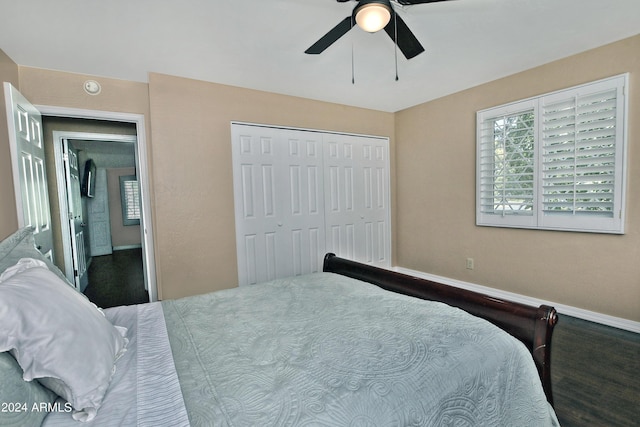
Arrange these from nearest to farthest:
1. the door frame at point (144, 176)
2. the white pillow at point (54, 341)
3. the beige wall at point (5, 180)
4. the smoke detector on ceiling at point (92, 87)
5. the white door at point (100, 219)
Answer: the white pillow at point (54, 341)
the beige wall at point (5, 180)
the smoke detector on ceiling at point (92, 87)
the door frame at point (144, 176)
the white door at point (100, 219)

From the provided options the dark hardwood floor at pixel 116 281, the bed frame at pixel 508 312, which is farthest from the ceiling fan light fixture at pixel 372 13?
the dark hardwood floor at pixel 116 281

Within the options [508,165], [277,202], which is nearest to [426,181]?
[508,165]

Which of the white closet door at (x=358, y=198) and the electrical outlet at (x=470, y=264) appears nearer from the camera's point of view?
the electrical outlet at (x=470, y=264)

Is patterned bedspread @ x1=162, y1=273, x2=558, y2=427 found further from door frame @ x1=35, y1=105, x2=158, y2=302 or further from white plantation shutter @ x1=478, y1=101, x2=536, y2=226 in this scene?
white plantation shutter @ x1=478, y1=101, x2=536, y2=226

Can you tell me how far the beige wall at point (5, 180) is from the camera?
7.22ft

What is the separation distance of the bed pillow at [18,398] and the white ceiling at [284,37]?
212cm

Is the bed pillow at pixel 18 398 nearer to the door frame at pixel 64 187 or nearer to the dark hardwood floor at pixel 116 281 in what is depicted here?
the dark hardwood floor at pixel 116 281

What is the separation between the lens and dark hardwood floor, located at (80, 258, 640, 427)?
1.64 metres

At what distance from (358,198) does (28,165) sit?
3.44m

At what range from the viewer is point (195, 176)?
3.19m

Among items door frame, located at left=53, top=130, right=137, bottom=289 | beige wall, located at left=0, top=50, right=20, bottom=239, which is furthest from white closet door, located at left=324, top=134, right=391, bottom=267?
beige wall, located at left=0, top=50, right=20, bottom=239

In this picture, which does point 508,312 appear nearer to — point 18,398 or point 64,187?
point 18,398

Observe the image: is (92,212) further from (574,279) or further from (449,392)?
(574,279)

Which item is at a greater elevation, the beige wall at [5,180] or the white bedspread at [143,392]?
the beige wall at [5,180]
